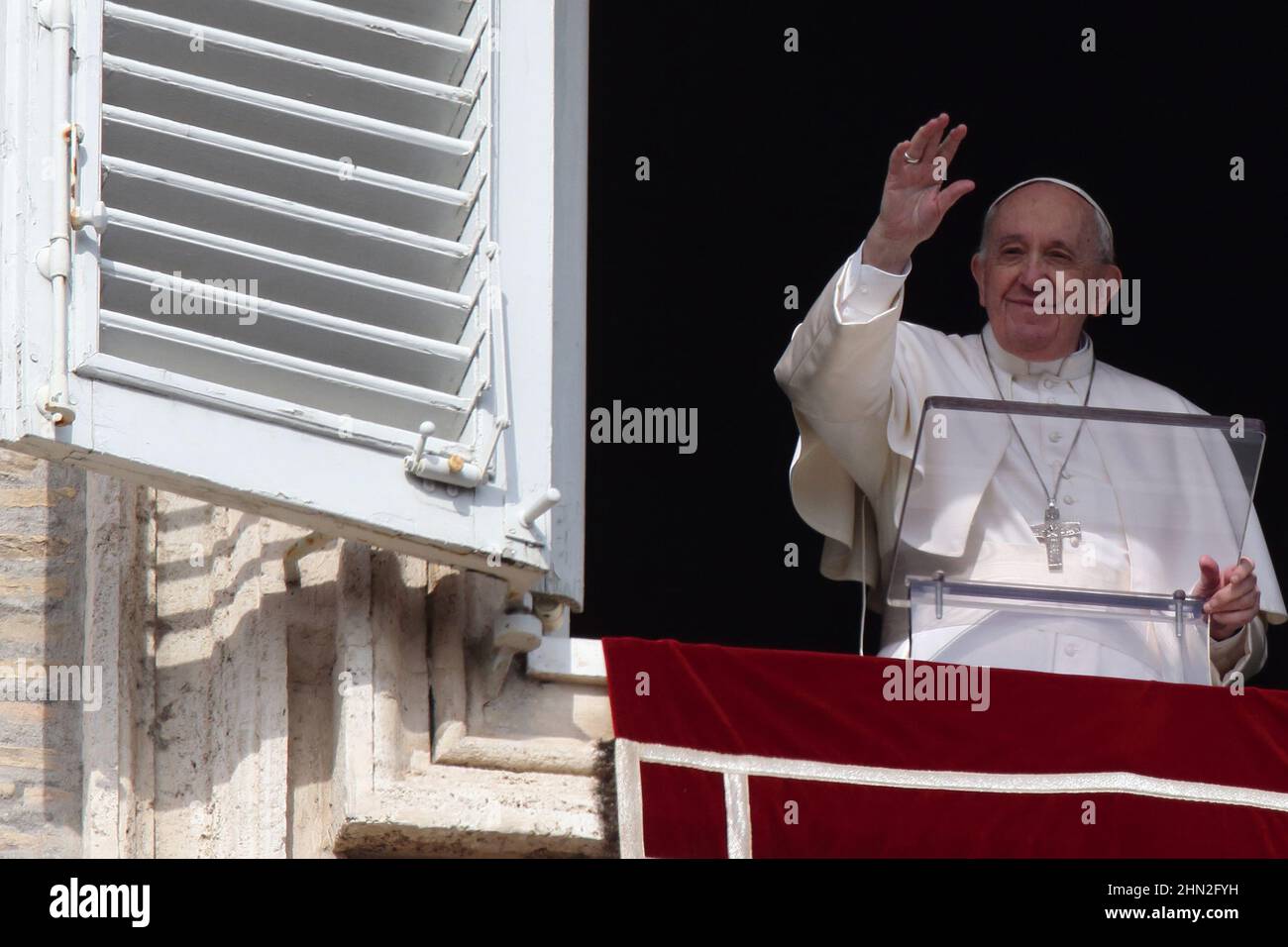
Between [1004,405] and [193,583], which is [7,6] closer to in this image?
[193,583]

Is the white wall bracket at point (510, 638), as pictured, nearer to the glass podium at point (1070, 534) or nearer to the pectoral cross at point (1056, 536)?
the glass podium at point (1070, 534)

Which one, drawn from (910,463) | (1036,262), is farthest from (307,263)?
(1036,262)

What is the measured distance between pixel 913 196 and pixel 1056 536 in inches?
26.8

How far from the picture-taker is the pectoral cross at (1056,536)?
6.08m

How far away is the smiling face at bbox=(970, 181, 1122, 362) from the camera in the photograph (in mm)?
6715

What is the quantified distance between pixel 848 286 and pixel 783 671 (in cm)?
94

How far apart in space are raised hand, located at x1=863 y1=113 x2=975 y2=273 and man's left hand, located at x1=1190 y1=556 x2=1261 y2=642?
77 centimetres

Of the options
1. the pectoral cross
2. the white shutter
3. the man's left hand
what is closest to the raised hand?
the pectoral cross

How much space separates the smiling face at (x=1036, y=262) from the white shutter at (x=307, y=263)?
1350mm

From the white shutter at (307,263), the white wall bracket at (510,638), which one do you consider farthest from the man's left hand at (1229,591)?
the white wall bracket at (510,638)

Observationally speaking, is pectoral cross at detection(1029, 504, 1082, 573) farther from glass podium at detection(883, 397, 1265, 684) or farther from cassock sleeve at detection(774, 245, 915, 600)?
cassock sleeve at detection(774, 245, 915, 600)

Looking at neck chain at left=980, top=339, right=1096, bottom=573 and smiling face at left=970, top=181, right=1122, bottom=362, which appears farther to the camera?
smiling face at left=970, top=181, right=1122, bottom=362

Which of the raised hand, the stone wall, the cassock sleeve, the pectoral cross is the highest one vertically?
the raised hand
